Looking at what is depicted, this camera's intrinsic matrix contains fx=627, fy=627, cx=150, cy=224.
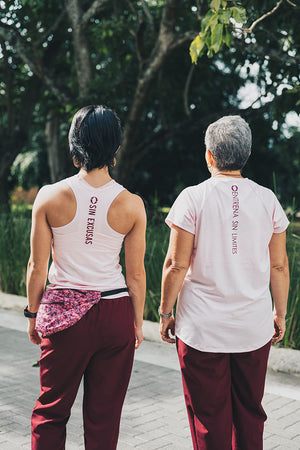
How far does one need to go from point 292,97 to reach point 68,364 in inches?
261

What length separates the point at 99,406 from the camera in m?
2.66

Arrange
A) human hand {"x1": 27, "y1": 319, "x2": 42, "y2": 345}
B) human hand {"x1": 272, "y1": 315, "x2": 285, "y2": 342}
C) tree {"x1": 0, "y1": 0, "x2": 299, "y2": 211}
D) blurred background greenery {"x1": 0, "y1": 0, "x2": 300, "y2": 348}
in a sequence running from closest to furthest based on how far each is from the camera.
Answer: human hand {"x1": 27, "y1": 319, "x2": 42, "y2": 345}, human hand {"x1": 272, "y1": 315, "x2": 285, "y2": 342}, blurred background greenery {"x1": 0, "y1": 0, "x2": 300, "y2": 348}, tree {"x1": 0, "y1": 0, "x2": 299, "y2": 211}

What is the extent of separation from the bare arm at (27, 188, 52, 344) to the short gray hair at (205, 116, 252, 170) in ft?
2.60

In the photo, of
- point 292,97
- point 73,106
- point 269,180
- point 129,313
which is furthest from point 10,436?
point 269,180

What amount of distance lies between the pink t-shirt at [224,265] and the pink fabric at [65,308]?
466mm

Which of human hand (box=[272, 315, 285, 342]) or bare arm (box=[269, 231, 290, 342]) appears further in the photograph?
human hand (box=[272, 315, 285, 342])

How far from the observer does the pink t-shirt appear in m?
2.72

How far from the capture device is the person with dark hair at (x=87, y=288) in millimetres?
2559

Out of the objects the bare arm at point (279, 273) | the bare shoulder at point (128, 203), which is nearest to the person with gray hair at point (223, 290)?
the bare arm at point (279, 273)

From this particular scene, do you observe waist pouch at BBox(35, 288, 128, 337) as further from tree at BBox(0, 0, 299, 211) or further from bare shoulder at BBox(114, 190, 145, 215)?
tree at BBox(0, 0, 299, 211)

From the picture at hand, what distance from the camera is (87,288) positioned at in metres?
2.60

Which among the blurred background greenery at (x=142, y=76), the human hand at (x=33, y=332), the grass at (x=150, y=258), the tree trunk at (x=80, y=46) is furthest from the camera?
the tree trunk at (x=80, y=46)

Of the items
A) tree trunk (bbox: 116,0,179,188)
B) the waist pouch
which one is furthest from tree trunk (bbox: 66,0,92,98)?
the waist pouch

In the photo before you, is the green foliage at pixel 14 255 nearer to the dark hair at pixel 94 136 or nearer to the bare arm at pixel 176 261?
the bare arm at pixel 176 261
